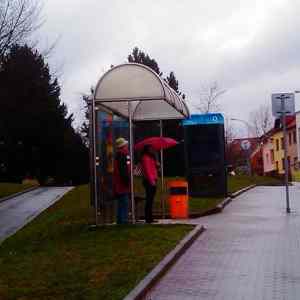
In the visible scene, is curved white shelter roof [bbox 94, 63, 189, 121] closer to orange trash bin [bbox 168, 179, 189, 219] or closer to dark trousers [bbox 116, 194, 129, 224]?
dark trousers [bbox 116, 194, 129, 224]

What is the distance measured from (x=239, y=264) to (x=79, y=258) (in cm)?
234

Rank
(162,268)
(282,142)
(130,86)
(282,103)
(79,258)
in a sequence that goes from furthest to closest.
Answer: (282,142) < (282,103) < (130,86) < (79,258) < (162,268)

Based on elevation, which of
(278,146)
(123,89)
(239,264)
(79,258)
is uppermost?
(278,146)

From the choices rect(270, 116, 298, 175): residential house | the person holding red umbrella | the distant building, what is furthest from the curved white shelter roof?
rect(270, 116, 298, 175): residential house

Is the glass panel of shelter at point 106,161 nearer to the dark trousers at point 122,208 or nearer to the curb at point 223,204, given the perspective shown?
the dark trousers at point 122,208

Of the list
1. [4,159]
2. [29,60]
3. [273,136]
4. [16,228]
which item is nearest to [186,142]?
[16,228]

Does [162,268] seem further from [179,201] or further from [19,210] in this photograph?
[19,210]

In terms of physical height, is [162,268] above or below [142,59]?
below

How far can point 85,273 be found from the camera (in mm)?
9438

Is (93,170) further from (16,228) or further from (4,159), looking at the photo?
(4,159)

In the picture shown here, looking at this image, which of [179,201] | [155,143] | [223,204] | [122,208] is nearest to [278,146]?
[223,204]

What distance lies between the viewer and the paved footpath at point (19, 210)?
18375 millimetres

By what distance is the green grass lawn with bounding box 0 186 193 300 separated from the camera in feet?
27.6

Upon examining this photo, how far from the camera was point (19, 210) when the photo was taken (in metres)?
23.5
